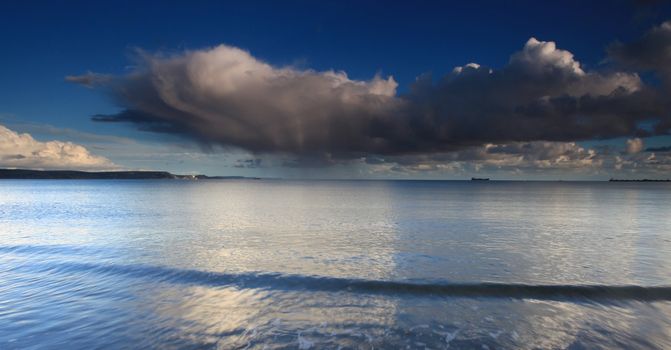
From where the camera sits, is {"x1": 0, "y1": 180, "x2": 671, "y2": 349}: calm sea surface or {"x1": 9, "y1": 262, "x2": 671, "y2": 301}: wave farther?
{"x1": 9, "y1": 262, "x2": 671, "y2": 301}: wave

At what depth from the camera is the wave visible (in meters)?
16.2

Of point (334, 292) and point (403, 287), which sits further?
point (403, 287)

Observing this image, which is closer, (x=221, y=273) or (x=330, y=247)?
(x=221, y=273)

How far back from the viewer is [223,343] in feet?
36.3

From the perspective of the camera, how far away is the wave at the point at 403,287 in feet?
53.3

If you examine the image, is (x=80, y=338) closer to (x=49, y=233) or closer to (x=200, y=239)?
(x=200, y=239)

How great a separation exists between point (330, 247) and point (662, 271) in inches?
778

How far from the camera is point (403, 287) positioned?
17.2 m

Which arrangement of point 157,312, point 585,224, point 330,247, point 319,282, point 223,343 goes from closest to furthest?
point 223,343
point 157,312
point 319,282
point 330,247
point 585,224

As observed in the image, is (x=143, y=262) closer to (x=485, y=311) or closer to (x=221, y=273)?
(x=221, y=273)

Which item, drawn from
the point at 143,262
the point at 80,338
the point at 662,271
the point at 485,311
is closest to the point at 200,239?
the point at 143,262

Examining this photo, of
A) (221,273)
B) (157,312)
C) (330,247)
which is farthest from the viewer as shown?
(330,247)

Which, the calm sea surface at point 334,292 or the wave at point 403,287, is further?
the wave at point 403,287

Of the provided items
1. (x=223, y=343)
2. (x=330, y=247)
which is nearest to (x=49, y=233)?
(x=330, y=247)
